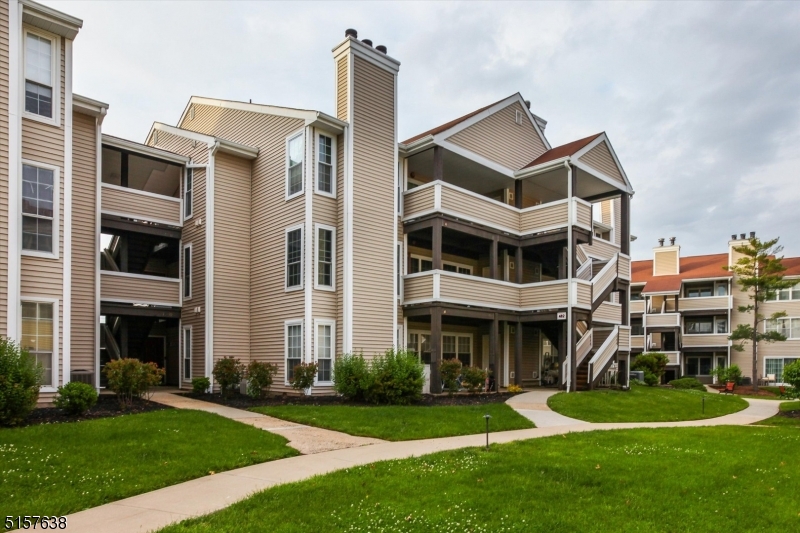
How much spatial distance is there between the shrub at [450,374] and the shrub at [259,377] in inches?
205

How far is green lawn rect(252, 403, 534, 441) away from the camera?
12469 millimetres

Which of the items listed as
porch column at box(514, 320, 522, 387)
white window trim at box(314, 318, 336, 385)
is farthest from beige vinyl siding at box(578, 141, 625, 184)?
white window trim at box(314, 318, 336, 385)

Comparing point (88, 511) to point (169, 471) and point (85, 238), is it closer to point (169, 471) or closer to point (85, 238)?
point (169, 471)

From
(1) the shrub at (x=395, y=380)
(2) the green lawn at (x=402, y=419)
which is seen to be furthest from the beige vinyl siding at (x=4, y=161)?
(1) the shrub at (x=395, y=380)

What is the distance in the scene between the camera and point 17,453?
857 centimetres

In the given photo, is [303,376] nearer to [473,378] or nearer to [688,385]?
→ [473,378]

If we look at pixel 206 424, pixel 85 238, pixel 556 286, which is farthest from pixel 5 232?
pixel 556 286

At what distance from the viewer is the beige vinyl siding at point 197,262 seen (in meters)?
20.1

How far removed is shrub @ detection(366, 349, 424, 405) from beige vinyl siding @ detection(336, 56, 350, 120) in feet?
25.6

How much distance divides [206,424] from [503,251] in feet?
53.8

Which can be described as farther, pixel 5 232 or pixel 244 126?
pixel 244 126

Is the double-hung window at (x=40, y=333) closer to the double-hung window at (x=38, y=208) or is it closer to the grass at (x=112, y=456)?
the double-hung window at (x=38, y=208)

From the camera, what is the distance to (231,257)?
20609 millimetres

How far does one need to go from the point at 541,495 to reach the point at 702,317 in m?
42.3
